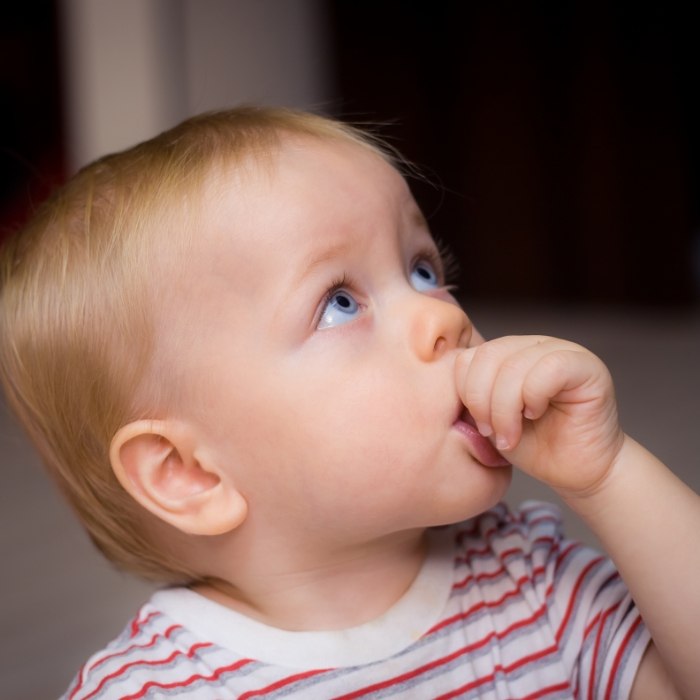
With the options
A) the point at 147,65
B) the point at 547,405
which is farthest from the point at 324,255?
the point at 147,65

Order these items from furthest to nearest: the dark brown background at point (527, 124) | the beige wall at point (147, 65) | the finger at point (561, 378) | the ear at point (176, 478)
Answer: the dark brown background at point (527, 124) < the beige wall at point (147, 65) < the ear at point (176, 478) < the finger at point (561, 378)

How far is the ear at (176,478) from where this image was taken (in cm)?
86

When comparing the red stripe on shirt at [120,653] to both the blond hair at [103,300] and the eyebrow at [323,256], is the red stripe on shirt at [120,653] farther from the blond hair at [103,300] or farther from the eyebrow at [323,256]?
the eyebrow at [323,256]

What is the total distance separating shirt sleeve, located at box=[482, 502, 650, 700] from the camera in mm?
879

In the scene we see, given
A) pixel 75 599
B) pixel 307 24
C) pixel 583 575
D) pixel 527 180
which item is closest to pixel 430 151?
pixel 527 180

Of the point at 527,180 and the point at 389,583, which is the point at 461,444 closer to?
the point at 389,583

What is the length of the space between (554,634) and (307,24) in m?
3.43

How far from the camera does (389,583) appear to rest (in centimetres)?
91

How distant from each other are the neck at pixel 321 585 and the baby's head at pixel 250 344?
3 centimetres

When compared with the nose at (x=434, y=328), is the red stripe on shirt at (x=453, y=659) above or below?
below

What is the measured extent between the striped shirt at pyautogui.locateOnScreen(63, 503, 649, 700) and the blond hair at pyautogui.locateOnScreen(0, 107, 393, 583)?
0.29ft

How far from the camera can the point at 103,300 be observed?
863mm

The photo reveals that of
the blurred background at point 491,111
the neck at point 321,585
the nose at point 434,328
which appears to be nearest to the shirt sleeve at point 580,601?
the neck at point 321,585

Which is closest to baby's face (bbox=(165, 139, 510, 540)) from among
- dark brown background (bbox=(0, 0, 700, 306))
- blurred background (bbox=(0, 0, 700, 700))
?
blurred background (bbox=(0, 0, 700, 700))
